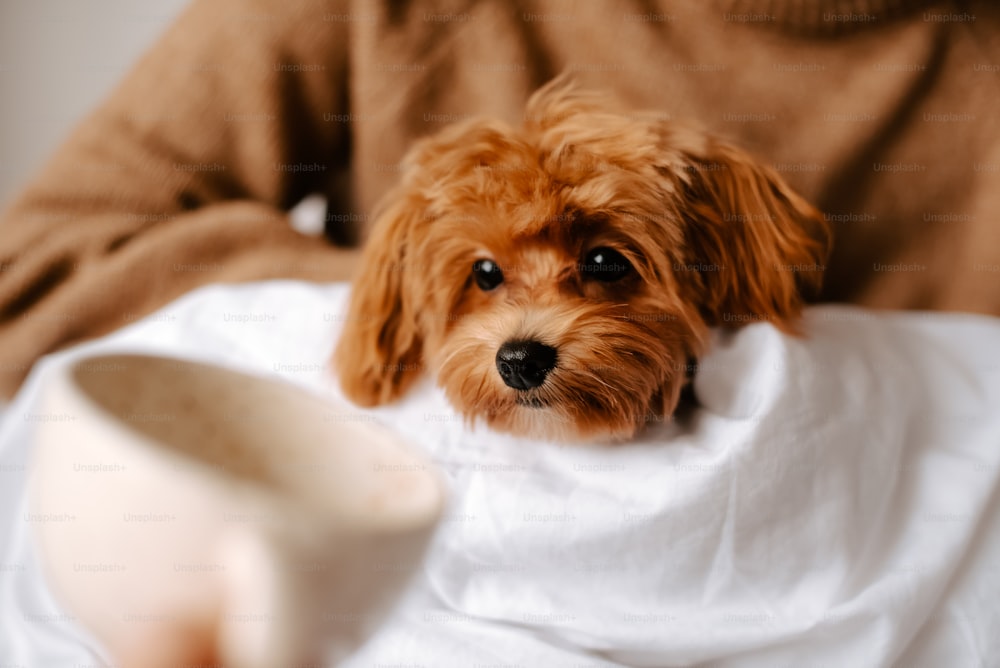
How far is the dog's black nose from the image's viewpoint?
102cm

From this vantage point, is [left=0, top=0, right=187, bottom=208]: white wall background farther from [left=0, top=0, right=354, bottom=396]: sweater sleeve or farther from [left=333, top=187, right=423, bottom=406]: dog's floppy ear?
[left=333, top=187, right=423, bottom=406]: dog's floppy ear

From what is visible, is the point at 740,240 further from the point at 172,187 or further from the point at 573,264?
the point at 172,187

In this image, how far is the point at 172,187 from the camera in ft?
5.02

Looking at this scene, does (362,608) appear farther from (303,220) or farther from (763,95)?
(303,220)

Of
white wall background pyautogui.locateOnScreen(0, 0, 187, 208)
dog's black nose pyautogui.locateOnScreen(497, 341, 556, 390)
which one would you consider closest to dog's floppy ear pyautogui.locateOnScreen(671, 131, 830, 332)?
dog's black nose pyautogui.locateOnScreen(497, 341, 556, 390)

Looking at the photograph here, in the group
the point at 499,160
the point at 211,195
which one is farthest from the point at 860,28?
the point at 211,195

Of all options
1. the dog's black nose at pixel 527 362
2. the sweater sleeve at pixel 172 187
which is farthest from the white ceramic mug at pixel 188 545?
the sweater sleeve at pixel 172 187

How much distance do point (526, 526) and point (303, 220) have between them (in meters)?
1.62

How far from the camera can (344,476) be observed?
52cm

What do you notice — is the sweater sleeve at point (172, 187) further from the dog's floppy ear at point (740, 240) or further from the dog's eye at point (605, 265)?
the dog's floppy ear at point (740, 240)

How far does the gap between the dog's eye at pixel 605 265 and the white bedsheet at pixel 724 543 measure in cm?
19

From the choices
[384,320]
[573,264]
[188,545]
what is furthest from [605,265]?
[188,545]

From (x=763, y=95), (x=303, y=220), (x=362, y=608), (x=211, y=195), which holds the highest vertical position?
(x=362, y=608)

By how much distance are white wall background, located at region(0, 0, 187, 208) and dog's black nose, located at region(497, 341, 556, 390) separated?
5.56 feet
